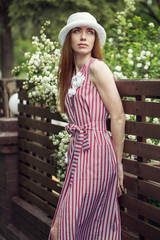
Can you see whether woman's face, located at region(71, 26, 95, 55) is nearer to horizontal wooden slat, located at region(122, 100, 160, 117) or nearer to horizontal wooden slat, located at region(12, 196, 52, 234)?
horizontal wooden slat, located at region(122, 100, 160, 117)

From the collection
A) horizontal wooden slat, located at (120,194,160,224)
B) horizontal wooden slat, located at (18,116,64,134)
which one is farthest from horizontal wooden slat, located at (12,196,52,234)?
horizontal wooden slat, located at (120,194,160,224)

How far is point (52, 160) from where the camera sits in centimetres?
454

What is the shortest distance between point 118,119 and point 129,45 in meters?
3.05

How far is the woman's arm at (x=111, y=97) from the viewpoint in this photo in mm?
3102

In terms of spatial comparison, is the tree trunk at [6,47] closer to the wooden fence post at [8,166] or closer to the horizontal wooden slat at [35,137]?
the wooden fence post at [8,166]

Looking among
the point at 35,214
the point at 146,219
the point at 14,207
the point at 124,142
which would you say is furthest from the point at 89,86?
the point at 14,207

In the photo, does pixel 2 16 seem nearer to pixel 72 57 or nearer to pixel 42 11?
pixel 42 11

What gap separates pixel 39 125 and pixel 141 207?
1.80 metres

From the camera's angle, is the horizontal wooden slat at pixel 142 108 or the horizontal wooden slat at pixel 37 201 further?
the horizontal wooden slat at pixel 37 201

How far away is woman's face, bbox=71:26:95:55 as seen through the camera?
10.9 ft

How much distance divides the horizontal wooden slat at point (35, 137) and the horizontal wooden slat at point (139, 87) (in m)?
1.38

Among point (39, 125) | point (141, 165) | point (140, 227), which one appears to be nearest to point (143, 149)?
point (141, 165)

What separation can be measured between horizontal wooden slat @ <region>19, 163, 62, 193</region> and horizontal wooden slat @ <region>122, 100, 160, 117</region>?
54.9 inches

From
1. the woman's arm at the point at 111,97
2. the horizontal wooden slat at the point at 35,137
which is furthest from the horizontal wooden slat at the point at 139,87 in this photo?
the horizontal wooden slat at the point at 35,137
